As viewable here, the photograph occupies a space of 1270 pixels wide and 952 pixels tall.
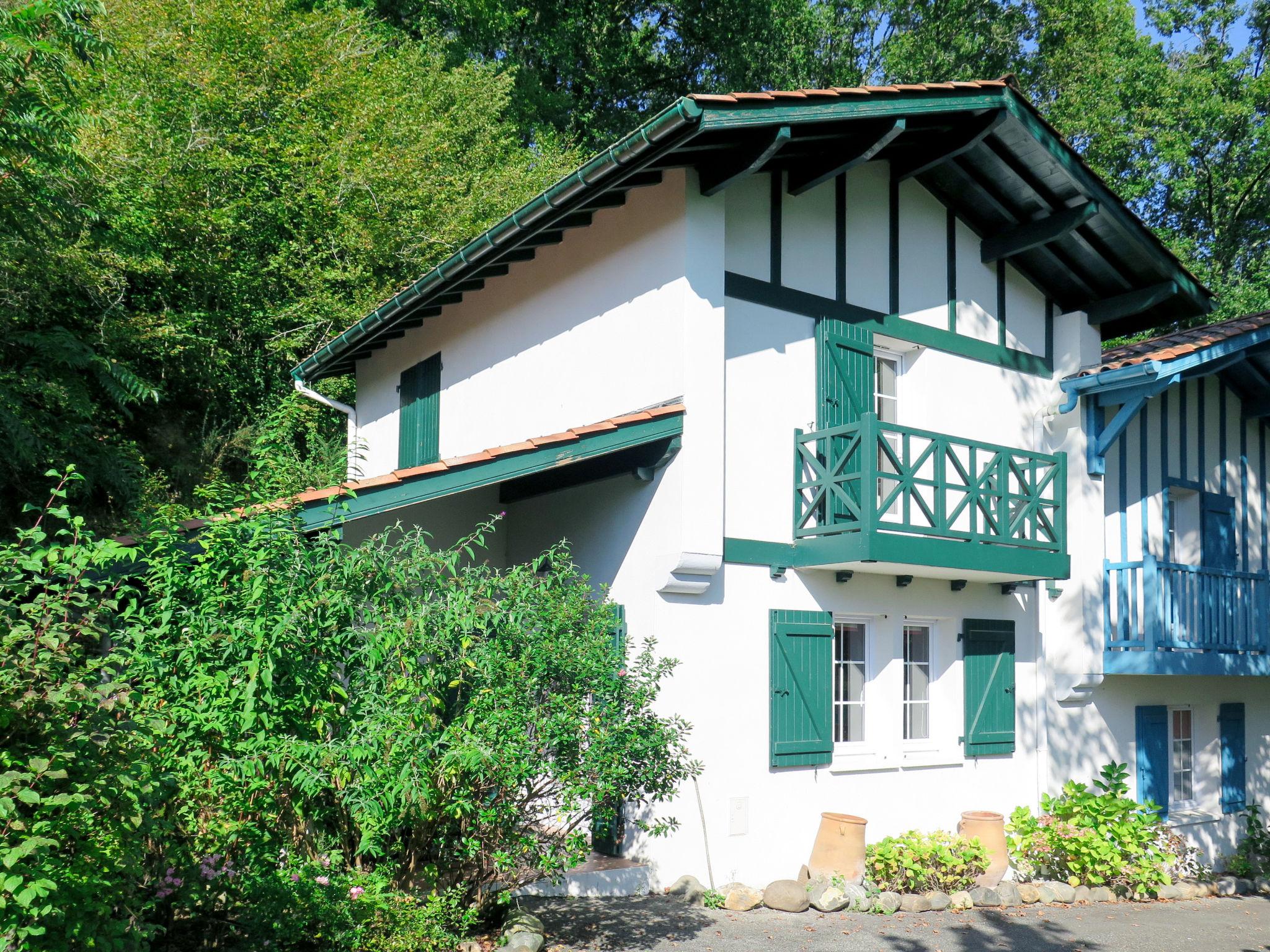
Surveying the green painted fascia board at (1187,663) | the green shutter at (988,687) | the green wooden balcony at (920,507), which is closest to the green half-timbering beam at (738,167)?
the green wooden balcony at (920,507)

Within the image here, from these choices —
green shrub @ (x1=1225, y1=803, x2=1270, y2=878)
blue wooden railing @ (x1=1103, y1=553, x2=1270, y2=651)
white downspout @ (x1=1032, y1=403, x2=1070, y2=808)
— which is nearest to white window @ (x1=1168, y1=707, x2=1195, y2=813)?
green shrub @ (x1=1225, y1=803, x2=1270, y2=878)

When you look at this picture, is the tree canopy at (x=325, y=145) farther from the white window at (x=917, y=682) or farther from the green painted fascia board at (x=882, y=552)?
the white window at (x=917, y=682)

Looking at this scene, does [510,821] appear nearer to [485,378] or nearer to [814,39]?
[485,378]

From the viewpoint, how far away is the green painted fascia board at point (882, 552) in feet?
28.2

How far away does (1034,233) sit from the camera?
1082 centimetres

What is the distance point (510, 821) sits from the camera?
6109mm

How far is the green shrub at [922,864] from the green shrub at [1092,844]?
1178 mm

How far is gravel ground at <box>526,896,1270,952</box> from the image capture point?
23.2ft

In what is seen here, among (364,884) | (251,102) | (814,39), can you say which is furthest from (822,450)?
(814,39)

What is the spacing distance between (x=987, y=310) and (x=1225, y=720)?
6.27 m

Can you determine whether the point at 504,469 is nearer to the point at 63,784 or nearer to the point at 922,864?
the point at 63,784

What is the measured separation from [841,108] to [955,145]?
1973 mm

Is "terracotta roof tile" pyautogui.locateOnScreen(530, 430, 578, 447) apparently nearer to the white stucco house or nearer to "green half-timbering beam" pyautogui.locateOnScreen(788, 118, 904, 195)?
the white stucco house

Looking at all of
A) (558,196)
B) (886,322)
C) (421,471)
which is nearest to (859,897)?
(421,471)
